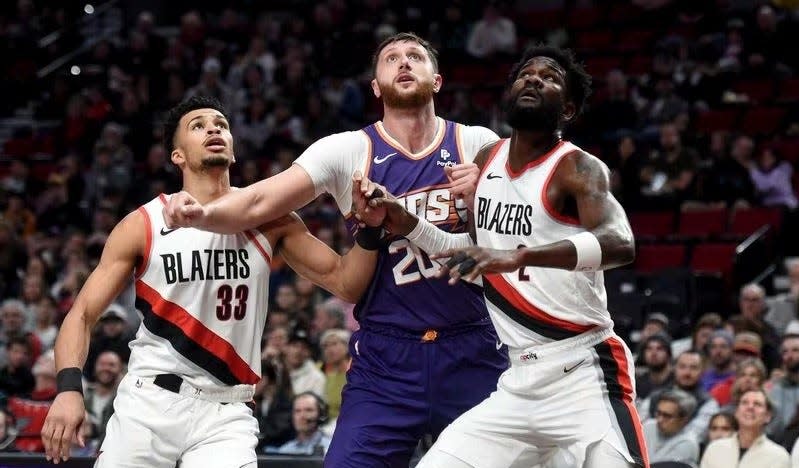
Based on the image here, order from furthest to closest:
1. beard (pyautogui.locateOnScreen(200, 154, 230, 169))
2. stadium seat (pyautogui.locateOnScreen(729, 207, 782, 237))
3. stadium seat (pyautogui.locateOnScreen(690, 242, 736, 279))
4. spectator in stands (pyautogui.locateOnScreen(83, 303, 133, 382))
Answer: stadium seat (pyautogui.locateOnScreen(729, 207, 782, 237)), stadium seat (pyautogui.locateOnScreen(690, 242, 736, 279)), spectator in stands (pyautogui.locateOnScreen(83, 303, 133, 382)), beard (pyautogui.locateOnScreen(200, 154, 230, 169))

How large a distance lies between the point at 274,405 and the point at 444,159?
461 cm

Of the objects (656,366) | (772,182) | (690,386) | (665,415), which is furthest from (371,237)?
(772,182)

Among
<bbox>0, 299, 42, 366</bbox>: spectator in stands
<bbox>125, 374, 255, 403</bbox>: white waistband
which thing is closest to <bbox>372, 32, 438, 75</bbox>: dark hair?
<bbox>125, 374, 255, 403</bbox>: white waistband

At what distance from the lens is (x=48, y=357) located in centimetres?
1168

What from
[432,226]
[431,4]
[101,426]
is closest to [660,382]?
[101,426]

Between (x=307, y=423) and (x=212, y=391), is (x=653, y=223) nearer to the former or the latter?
(x=307, y=423)

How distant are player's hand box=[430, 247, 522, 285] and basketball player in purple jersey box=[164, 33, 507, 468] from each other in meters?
1.12

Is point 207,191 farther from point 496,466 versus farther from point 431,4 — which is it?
point 431,4

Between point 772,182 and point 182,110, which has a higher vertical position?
point 772,182

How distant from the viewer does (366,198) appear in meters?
5.47

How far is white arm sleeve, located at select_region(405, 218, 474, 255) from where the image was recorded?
5.69 meters

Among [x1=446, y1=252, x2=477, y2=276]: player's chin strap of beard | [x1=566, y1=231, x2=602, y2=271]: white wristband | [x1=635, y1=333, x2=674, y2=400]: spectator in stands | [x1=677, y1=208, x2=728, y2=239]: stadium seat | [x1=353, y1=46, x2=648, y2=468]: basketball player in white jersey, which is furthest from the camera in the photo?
[x1=677, y1=208, x2=728, y2=239]: stadium seat

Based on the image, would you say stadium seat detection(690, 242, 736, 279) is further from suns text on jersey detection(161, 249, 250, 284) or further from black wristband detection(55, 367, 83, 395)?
black wristband detection(55, 367, 83, 395)

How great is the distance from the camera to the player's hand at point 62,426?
5387 mm
